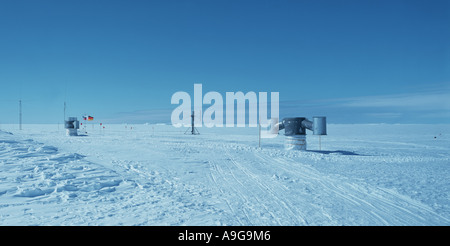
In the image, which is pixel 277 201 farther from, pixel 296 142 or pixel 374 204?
pixel 296 142

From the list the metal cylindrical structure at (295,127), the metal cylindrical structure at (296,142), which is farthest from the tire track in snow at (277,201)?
the metal cylindrical structure at (295,127)

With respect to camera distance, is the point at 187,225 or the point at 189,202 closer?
the point at 187,225

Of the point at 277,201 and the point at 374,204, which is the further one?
the point at 277,201

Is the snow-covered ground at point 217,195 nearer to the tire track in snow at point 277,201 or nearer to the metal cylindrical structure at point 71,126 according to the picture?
the tire track in snow at point 277,201

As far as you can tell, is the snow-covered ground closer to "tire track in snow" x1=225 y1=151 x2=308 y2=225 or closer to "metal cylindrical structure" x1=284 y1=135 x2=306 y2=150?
"tire track in snow" x1=225 y1=151 x2=308 y2=225

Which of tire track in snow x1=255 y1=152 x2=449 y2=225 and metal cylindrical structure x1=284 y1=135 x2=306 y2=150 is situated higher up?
metal cylindrical structure x1=284 y1=135 x2=306 y2=150

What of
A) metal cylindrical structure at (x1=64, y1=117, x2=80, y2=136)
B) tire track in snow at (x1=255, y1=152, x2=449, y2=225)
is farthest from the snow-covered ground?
metal cylindrical structure at (x1=64, y1=117, x2=80, y2=136)

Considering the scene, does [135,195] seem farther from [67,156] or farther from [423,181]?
[423,181]

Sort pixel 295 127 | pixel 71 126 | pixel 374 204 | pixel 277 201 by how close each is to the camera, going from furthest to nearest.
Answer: pixel 71 126
pixel 295 127
pixel 277 201
pixel 374 204

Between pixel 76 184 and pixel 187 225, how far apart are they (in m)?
4.11

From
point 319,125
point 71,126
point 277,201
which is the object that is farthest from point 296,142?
point 71,126

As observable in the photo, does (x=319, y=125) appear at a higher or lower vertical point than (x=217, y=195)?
higher
